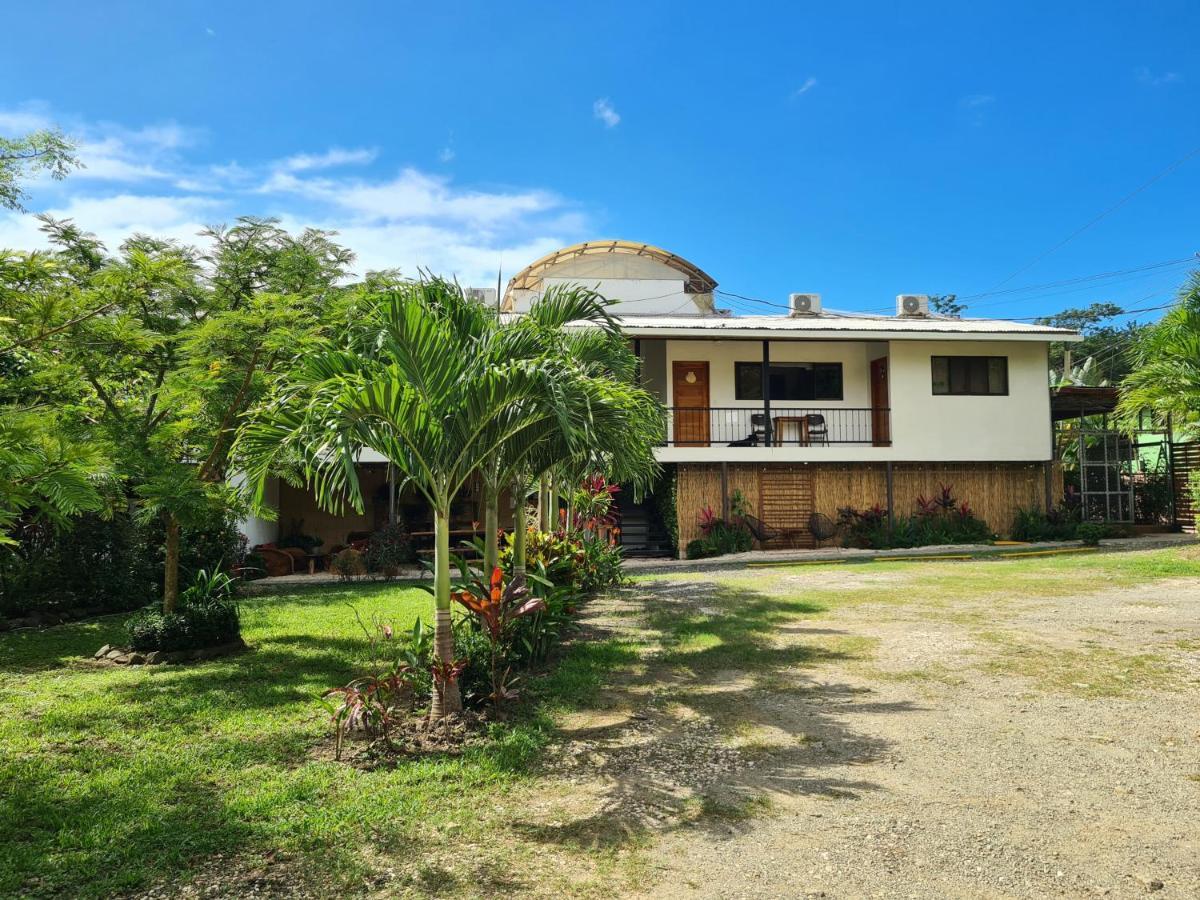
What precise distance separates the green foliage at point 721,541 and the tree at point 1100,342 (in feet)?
99.8

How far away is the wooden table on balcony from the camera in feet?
64.2

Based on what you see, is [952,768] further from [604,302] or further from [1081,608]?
[1081,608]

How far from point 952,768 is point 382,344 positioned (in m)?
4.10

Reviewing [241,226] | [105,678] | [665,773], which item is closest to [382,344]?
[665,773]

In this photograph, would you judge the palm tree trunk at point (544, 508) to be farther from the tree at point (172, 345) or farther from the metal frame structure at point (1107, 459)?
the metal frame structure at point (1107, 459)

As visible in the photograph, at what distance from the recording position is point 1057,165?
30.8m

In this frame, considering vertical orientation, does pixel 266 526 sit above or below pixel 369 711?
above

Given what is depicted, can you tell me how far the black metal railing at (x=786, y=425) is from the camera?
64.0 feet

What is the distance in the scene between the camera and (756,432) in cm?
1920

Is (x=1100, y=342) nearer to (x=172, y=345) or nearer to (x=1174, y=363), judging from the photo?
(x=1174, y=363)

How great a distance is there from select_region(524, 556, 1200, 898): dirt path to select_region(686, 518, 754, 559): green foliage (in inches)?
351

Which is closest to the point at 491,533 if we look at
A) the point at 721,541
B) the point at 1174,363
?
the point at 721,541

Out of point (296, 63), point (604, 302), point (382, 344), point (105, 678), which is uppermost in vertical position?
point (296, 63)

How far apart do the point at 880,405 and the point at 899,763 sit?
1696 centimetres
